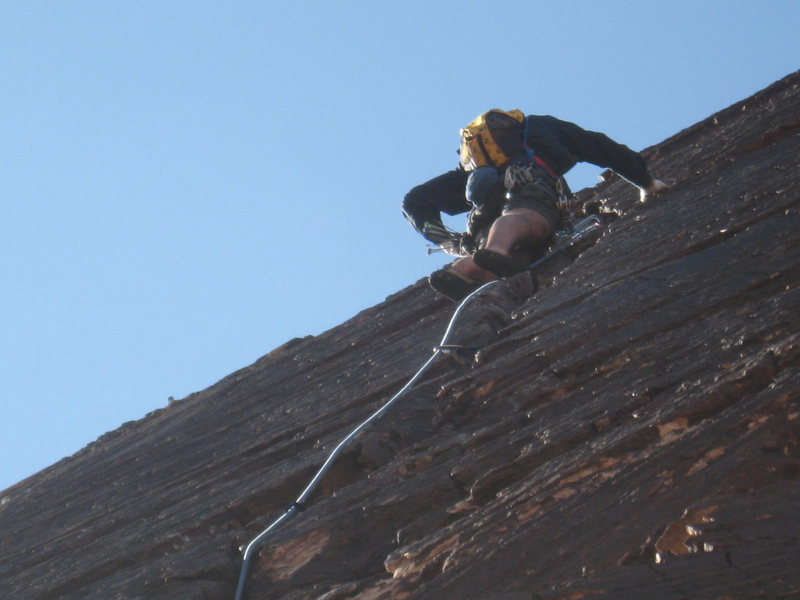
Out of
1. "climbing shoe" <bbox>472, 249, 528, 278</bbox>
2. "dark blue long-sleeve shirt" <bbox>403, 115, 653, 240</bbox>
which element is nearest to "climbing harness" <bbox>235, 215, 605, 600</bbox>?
"climbing shoe" <bbox>472, 249, 528, 278</bbox>

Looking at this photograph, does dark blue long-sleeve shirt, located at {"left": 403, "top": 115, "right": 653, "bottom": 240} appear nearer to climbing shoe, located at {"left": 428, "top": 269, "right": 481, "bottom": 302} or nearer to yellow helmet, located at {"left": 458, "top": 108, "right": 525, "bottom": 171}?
yellow helmet, located at {"left": 458, "top": 108, "right": 525, "bottom": 171}

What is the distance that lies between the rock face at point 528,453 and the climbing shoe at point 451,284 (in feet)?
0.44

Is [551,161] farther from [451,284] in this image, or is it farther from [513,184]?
[451,284]

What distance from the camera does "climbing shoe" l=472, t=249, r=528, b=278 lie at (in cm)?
587

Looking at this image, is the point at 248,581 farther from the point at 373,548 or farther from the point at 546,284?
the point at 546,284

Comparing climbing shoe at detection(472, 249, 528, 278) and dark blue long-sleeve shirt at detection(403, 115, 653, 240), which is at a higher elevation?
dark blue long-sleeve shirt at detection(403, 115, 653, 240)

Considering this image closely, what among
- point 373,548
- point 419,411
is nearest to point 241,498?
point 419,411

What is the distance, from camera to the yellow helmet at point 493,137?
22.7ft

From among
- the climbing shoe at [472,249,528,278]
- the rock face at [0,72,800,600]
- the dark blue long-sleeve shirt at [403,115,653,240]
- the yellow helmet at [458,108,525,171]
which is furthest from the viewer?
the yellow helmet at [458,108,525,171]

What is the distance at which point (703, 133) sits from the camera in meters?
7.21

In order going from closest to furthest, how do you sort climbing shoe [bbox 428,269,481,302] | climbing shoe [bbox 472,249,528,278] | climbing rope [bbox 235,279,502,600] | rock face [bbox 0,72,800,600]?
rock face [bbox 0,72,800,600] < climbing rope [bbox 235,279,502,600] < climbing shoe [bbox 472,249,528,278] < climbing shoe [bbox 428,269,481,302]

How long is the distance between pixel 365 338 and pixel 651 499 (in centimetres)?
357

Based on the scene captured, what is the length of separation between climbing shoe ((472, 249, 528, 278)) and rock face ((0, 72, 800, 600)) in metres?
0.27

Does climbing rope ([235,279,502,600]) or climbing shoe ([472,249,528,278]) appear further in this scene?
climbing shoe ([472,249,528,278])
